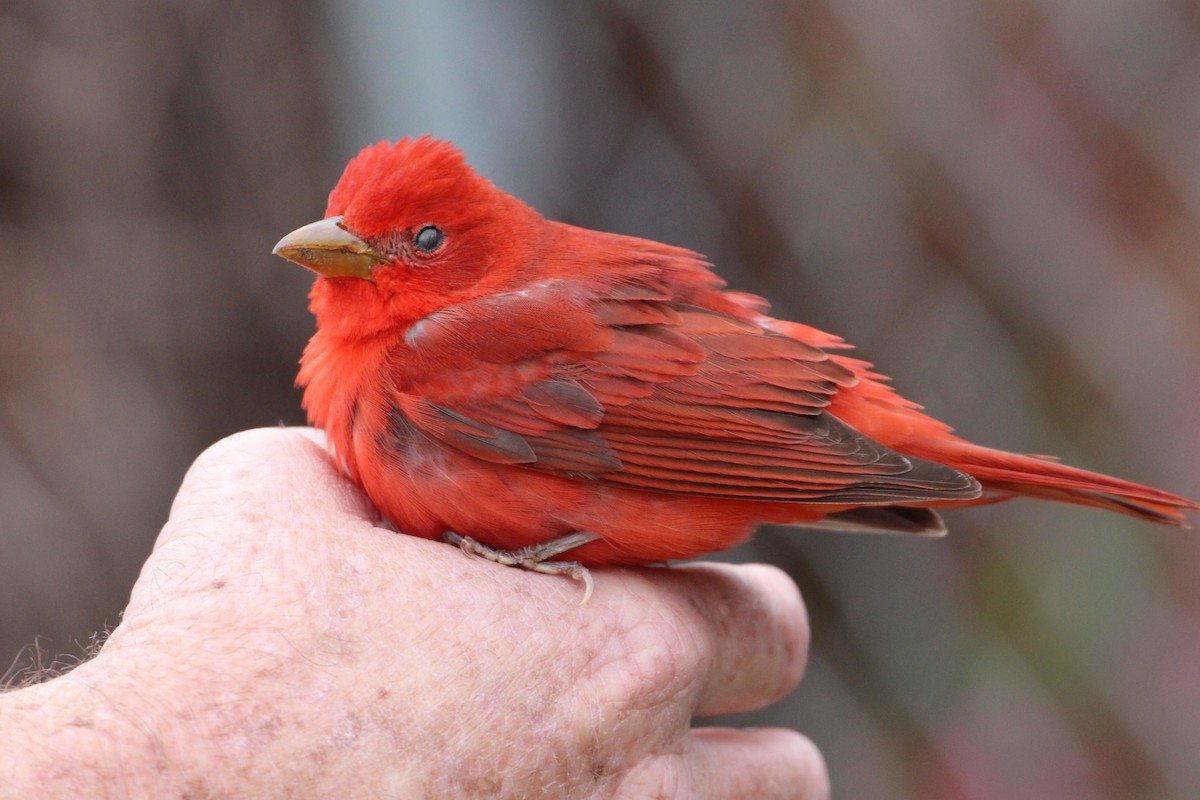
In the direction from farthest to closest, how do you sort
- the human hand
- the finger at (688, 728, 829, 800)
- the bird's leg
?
the finger at (688, 728, 829, 800) < the bird's leg < the human hand

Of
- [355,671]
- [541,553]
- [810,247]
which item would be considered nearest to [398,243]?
[541,553]

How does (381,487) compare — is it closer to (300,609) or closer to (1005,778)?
(300,609)

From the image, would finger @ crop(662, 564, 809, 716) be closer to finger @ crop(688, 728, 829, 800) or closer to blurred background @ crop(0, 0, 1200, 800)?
finger @ crop(688, 728, 829, 800)

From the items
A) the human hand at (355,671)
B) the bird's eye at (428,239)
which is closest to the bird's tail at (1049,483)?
the human hand at (355,671)

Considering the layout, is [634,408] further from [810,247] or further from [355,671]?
[810,247]

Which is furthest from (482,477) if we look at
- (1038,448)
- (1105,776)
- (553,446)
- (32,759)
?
(1105,776)

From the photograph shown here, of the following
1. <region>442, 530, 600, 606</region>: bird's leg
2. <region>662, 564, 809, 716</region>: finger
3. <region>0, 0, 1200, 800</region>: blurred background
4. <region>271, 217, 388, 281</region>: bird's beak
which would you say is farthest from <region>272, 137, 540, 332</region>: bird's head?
<region>0, 0, 1200, 800</region>: blurred background
